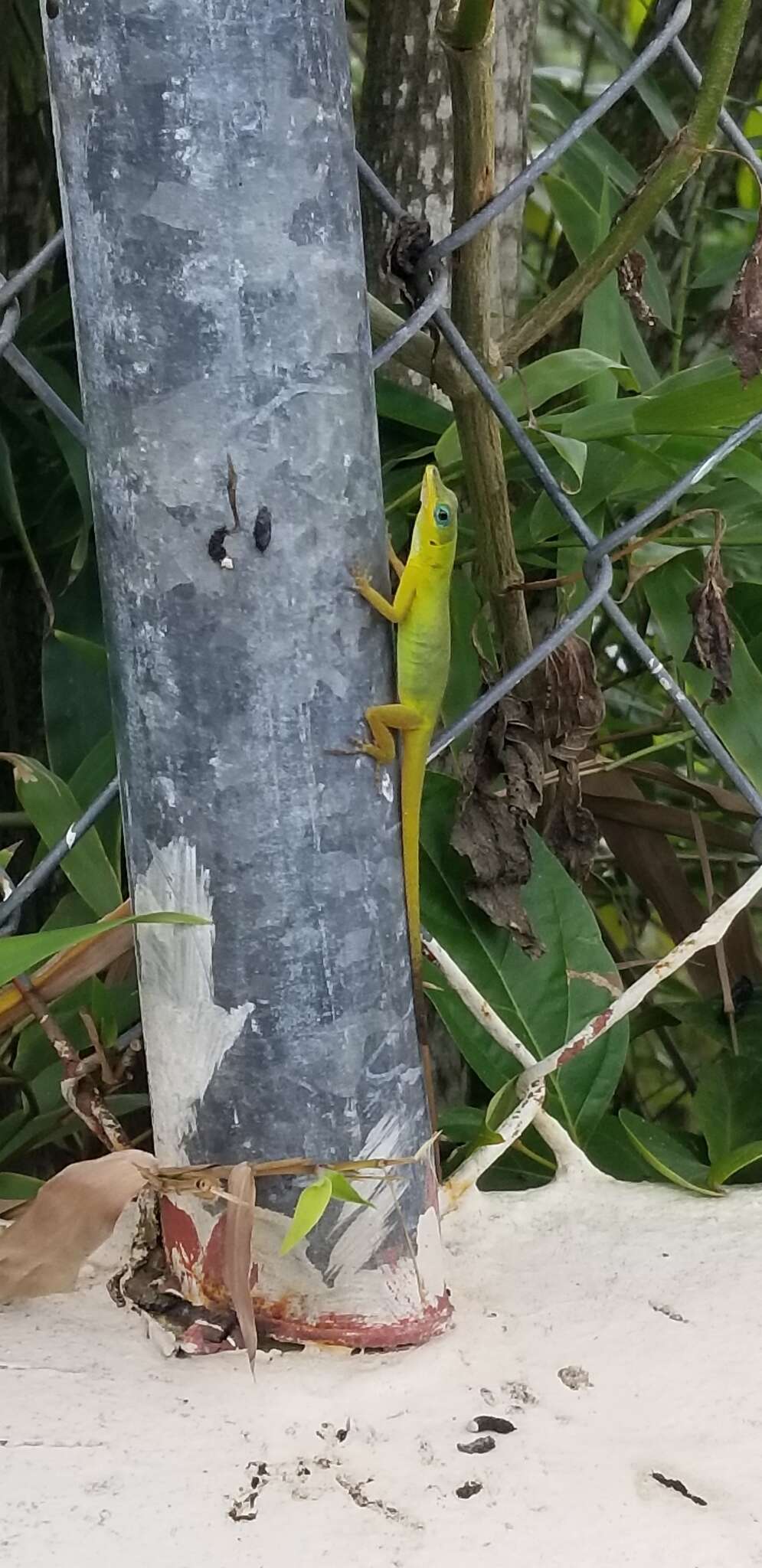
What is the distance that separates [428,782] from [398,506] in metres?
0.22

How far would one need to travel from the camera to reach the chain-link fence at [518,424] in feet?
1.76

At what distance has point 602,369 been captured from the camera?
2.34 ft

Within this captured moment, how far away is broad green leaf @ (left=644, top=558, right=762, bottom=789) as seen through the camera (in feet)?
2.55

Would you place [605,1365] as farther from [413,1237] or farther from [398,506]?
[398,506]

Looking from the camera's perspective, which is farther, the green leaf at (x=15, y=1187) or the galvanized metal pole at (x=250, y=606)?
the green leaf at (x=15, y=1187)

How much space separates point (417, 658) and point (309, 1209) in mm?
360

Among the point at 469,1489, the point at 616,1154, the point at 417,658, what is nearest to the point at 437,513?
the point at 417,658

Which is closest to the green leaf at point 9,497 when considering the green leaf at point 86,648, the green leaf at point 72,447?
the green leaf at point 72,447

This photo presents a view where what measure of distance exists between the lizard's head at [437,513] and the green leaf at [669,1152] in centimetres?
36

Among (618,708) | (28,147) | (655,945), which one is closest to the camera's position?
(28,147)

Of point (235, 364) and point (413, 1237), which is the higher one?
point (235, 364)

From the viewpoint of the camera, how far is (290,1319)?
1.69 feet

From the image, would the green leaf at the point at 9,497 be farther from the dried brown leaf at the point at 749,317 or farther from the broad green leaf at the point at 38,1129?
the dried brown leaf at the point at 749,317

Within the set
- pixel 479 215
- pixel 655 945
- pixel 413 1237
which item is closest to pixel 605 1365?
pixel 413 1237
